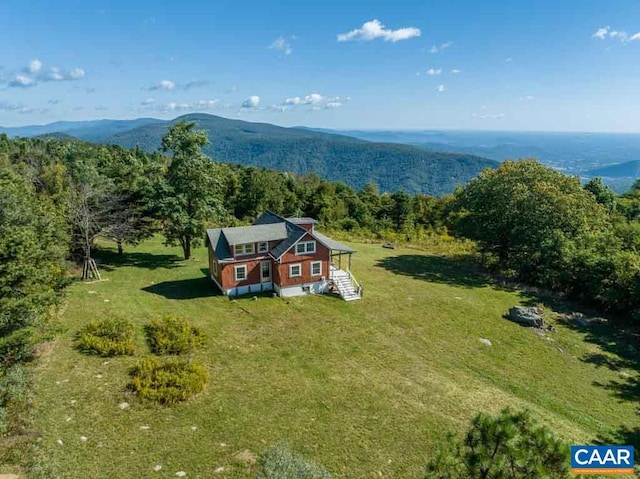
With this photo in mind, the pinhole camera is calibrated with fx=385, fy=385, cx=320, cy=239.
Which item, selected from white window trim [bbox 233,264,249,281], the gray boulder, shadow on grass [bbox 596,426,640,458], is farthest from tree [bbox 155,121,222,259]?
shadow on grass [bbox 596,426,640,458]

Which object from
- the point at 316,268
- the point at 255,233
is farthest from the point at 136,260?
the point at 316,268

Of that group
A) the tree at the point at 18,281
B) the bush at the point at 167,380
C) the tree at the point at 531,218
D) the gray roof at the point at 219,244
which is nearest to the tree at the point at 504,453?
the bush at the point at 167,380

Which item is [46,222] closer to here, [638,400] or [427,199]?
[638,400]

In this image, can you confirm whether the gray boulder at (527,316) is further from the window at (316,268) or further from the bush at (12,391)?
the bush at (12,391)

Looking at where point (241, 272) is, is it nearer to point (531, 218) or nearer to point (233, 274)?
point (233, 274)

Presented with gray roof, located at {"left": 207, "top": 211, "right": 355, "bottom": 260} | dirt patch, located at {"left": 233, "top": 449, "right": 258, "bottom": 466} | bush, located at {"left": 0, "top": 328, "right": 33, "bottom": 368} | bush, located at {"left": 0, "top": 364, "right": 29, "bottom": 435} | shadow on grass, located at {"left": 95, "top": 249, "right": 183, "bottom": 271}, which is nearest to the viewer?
dirt patch, located at {"left": 233, "top": 449, "right": 258, "bottom": 466}

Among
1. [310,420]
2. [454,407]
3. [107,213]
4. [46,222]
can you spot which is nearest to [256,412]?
[310,420]

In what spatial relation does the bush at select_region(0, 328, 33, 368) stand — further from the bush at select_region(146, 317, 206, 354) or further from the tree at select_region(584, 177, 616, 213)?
the tree at select_region(584, 177, 616, 213)
